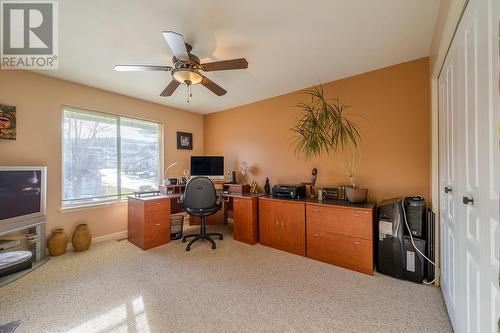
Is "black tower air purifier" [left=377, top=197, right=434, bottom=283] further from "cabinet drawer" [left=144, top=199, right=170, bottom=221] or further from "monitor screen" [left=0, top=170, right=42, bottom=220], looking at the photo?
"monitor screen" [left=0, top=170, right=42, bottom=220]

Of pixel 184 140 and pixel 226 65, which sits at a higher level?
pixel 226 65

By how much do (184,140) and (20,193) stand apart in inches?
102

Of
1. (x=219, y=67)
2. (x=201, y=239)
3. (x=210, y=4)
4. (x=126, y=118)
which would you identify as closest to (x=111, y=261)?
(x=201, y=239)

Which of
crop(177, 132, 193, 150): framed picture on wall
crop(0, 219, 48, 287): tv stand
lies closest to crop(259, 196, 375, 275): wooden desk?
crop(177, 132, 193, 150): framed picture on wall

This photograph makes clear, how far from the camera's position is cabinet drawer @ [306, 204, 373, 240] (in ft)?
7.61

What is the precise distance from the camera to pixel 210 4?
62.1 inches

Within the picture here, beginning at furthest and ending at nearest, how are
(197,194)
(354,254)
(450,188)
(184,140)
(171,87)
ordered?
1. (184,140)
2. (197,194)
3. (171,87)
4. (354,254)
5. (450,188)

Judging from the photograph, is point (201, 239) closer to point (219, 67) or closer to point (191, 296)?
point (191, 296)

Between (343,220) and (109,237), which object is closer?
(343,220)

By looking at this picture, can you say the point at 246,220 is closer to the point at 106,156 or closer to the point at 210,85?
the point at 210,85

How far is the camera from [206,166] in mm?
4020

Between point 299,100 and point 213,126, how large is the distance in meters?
2.15

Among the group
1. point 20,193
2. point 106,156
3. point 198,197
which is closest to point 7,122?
point 20,193

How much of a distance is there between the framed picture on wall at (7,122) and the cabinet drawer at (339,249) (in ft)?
12.8
